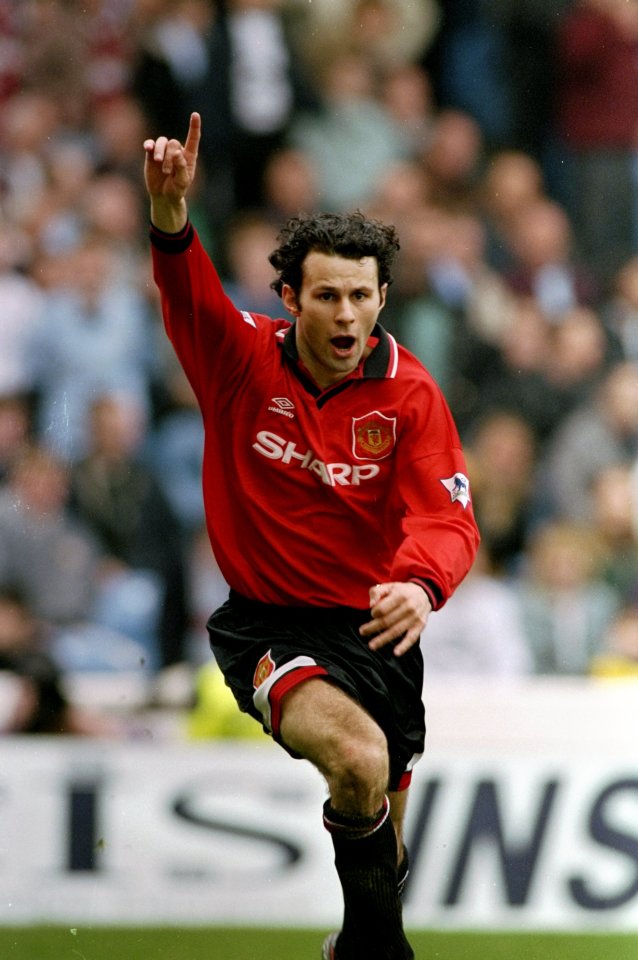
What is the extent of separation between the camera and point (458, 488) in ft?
15.1

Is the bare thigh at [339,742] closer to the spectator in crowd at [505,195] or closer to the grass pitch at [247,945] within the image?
the grass pitch at [247,945]

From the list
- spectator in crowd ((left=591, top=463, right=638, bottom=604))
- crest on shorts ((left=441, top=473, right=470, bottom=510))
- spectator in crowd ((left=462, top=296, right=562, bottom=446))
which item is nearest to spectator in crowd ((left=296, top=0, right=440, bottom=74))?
spectator in crowd ((left=462, top=296, right=562, bottom=446))

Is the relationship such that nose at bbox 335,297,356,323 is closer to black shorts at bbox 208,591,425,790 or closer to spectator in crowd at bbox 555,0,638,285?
black shorts at bbox 208,591,425,790

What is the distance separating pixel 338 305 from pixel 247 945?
3.60m

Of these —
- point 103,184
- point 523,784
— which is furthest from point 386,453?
point 103,184

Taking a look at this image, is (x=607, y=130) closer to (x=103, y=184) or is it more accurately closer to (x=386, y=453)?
(x=103, y=184)

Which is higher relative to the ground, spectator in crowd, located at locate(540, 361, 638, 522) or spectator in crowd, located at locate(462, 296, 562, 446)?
spectator in crowd, located at locate(462, 296, 562, 446)

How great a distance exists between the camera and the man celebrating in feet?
14.6

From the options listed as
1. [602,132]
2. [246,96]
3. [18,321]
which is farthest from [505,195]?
[18,321]

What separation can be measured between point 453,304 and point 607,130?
138 cm

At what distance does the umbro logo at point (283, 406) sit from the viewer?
4703mm

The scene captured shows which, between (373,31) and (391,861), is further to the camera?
(373,31)

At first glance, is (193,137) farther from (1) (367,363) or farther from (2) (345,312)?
(1) (367,363)

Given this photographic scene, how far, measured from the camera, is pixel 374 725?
4.44m
